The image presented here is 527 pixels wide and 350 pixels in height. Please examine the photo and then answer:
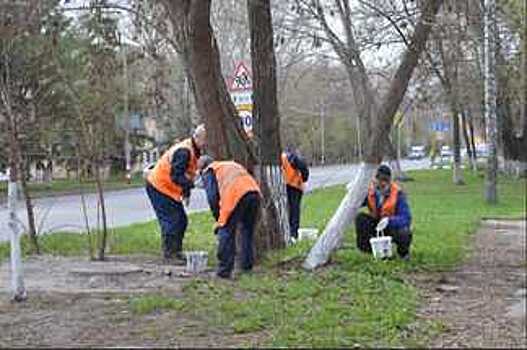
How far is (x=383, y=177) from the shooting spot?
11766 mm

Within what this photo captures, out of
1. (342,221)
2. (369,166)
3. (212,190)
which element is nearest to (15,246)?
(212,190)

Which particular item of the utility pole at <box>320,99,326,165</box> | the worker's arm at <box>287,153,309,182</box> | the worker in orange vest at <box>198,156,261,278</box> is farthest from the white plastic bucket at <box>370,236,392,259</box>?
the utility pole at <box>320,99,326,165</box>

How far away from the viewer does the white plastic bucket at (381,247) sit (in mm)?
11992

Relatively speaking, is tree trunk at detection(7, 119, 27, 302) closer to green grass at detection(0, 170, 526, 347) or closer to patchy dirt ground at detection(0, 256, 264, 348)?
patchy dirt ground at detection(0, 256, 264, 348)

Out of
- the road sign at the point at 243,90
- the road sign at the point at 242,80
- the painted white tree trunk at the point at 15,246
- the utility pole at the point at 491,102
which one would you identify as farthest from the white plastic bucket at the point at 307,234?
the painted white tree trunk at the point at 15,246

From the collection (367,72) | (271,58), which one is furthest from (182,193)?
(367,72)

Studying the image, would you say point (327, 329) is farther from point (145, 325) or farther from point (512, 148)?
point (512, 148)

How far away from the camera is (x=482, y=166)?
904cm

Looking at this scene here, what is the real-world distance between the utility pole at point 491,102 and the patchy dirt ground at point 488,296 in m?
0.33

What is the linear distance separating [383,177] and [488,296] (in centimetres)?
264

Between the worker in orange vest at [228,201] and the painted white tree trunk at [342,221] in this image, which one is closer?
the worker in orange vest at [228,201]

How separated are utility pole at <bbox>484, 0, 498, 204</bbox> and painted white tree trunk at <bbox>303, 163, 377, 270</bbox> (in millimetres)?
2350

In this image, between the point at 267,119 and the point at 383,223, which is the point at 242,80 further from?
the point at 383,223

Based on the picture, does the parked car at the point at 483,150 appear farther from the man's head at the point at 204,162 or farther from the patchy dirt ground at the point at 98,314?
the man's head at the point at 204,162
